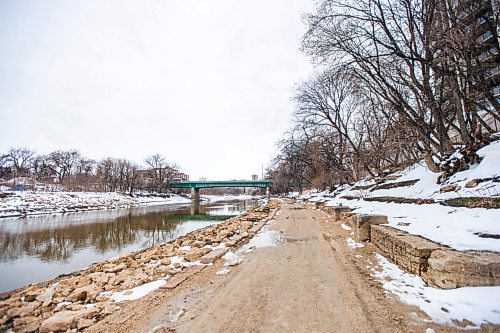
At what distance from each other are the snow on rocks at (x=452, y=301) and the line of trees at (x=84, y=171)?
6496cm

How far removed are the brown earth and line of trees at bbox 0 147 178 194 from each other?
205 feet

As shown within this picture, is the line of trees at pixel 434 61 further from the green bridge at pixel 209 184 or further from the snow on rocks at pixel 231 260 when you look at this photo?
the green bridge at pixel 209 184

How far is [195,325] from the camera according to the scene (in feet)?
11.4

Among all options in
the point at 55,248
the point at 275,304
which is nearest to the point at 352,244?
the point at 275,304

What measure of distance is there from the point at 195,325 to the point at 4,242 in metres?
16.5

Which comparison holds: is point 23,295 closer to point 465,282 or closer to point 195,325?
point 195,325

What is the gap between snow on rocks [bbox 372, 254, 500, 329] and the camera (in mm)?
3012

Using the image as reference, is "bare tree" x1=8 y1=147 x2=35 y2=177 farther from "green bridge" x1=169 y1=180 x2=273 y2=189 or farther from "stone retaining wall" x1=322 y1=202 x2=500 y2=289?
"stone retaining wall" x1=322 y1=202 x2=500 y2=289

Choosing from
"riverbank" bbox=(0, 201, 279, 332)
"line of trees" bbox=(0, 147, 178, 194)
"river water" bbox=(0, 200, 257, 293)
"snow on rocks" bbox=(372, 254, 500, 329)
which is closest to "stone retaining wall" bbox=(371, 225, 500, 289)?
"snow on rocks" bbox=(372, 254, 500, 329)

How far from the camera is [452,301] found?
3455mm

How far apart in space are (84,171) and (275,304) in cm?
8500

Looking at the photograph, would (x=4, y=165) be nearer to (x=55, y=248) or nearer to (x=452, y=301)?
(x=55, y=248)

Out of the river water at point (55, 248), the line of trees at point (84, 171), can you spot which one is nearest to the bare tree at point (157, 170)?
the line of trees at point (84, 171)

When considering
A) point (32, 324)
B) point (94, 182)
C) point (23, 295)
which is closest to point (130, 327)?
point (32, 324)
